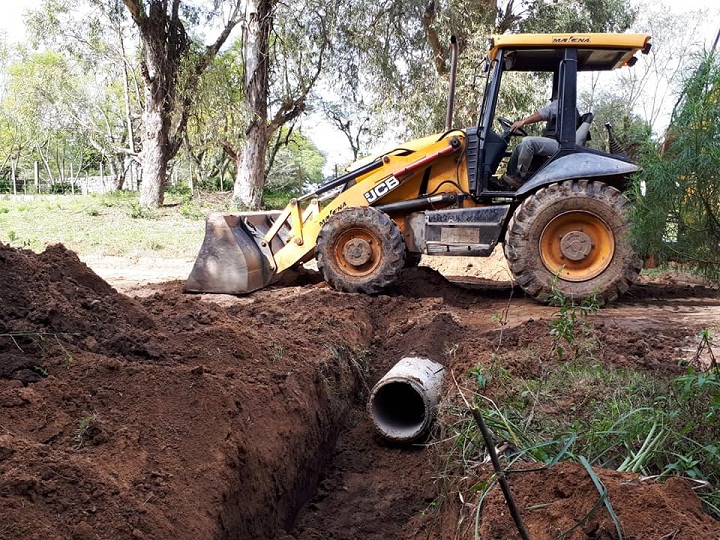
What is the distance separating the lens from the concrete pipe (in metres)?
4.66

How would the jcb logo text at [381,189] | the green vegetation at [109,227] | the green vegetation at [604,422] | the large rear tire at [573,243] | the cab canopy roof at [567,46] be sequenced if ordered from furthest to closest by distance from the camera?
the green vegetation at [109,227] → the jcb logo text at [381,189] → the cab canopy roof at [567,46] → the large rear tire at [573,243] → the green vegetation at [604,422]

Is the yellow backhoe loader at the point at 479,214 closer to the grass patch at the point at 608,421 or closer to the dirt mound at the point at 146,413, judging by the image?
the dirt mound at the point at 146,413

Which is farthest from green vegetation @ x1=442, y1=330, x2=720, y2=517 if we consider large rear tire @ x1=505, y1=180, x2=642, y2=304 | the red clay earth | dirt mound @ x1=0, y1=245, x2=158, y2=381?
large rear tire @ x1=505, y1=180, x2=642, y2=304

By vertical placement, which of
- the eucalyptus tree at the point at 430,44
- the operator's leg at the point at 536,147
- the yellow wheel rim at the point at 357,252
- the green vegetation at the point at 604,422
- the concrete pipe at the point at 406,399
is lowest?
the concrete pipe at the point at 406,399

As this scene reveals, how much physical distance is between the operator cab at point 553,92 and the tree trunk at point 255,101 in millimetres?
10611

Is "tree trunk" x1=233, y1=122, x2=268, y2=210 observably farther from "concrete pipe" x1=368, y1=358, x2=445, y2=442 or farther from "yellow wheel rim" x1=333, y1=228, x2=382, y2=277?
"concrete pipe" x1=368, y1=358, x2=445, y2=442

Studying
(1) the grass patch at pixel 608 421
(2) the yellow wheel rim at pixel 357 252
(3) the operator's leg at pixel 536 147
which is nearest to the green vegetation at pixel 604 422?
(1) the grass patch at pixel 608 421

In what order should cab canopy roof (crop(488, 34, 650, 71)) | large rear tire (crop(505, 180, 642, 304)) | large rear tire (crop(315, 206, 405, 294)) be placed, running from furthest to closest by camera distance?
large rear tire (crop(315, 206, 405, 294)) < cab canopy roof (crop(488, 34, 650, 71)) < large rear tire (crop(505, 180, 642, 304))

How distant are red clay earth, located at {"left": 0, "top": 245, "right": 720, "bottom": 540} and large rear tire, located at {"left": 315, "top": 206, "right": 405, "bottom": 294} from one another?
4.88 ft

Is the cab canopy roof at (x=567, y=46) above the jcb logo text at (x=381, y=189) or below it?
above

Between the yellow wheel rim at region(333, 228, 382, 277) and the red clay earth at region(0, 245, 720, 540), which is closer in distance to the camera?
the red clay earth at region(0, 245, 720, 540)

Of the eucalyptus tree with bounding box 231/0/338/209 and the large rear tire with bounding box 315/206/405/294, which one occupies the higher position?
the eucalyptus tree with bounding box 231/0/338/209

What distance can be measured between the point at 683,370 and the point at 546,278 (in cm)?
335

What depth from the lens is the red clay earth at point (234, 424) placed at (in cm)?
247
